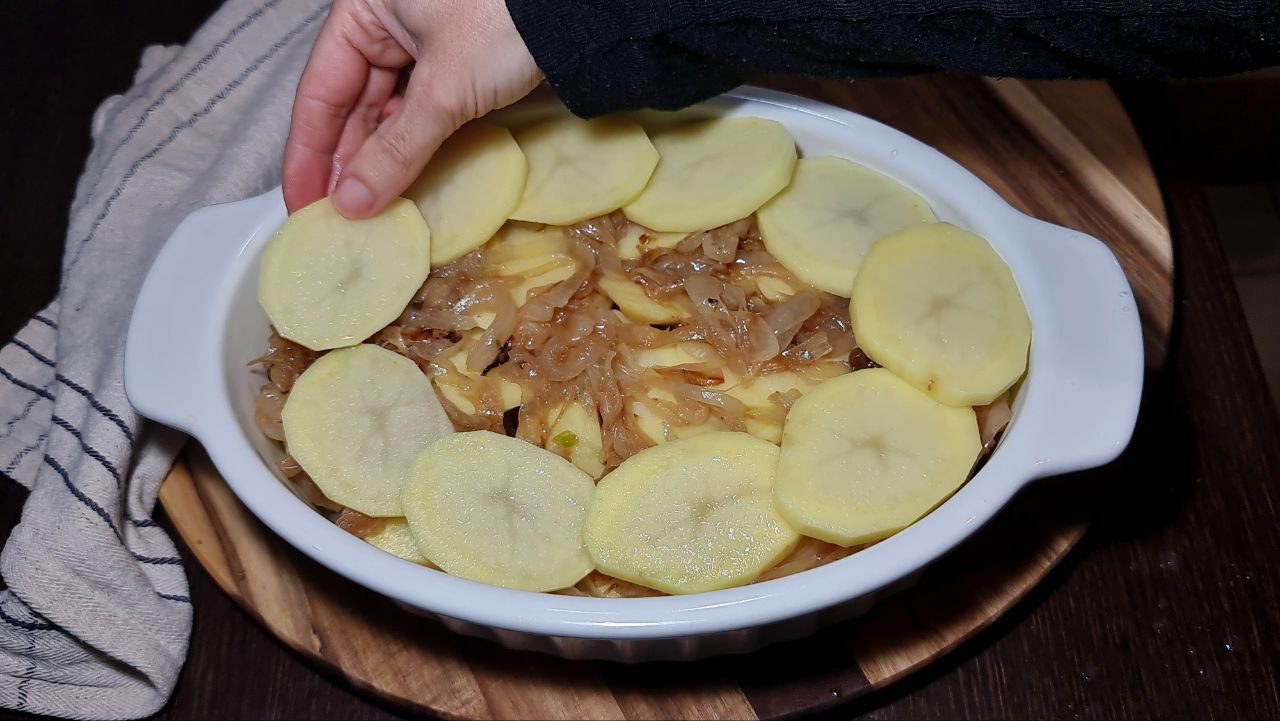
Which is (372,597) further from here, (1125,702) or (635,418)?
(1125,702)


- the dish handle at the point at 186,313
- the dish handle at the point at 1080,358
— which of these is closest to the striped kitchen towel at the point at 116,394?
the dish handle at the point at 186,313

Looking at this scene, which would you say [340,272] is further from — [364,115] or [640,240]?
[640,240]

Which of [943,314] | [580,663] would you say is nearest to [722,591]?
[580,663]

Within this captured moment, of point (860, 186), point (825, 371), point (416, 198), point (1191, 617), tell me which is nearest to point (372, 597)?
point (416, 198)

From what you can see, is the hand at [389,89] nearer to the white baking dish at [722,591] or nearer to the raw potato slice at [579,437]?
the white baking dish at [722,591]

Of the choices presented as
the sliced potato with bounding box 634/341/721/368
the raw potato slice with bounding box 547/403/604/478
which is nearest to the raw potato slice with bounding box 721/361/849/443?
the sliced potato with bounding box 634/341/721/368
